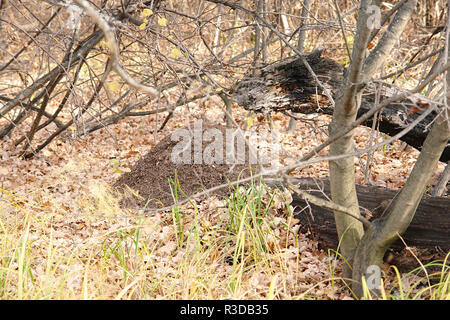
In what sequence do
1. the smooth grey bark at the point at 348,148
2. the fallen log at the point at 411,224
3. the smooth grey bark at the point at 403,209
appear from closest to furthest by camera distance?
the smooth grey bark at the point at 348,148, the smooth grey bark at the point at 403,209, the fallen log at the point at 411,224

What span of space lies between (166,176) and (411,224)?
245 cm

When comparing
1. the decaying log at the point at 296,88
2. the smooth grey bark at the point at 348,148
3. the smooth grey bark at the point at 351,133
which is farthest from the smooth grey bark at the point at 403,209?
the decaying log at the point at 296,88

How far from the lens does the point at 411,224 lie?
318 centimetres

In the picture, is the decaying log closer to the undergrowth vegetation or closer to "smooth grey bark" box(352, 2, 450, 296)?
the undergrowth vegetation

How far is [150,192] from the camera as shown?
4.53 meters

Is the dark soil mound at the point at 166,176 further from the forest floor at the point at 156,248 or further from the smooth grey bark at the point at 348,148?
the smooth grey bark at the point at 348,148

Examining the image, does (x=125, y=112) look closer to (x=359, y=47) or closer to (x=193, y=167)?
(x=193, y=167)

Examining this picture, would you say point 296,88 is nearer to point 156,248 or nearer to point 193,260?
point 193,260

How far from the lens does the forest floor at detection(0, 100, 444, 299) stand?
2885mm

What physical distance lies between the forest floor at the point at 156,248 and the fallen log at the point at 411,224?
12cm

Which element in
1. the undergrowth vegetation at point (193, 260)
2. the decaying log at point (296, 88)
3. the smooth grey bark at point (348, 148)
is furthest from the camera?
the decaying log at point (296, 88)

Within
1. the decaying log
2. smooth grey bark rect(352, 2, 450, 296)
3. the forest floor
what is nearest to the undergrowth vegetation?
the forest floor

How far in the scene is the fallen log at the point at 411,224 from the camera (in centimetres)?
313
